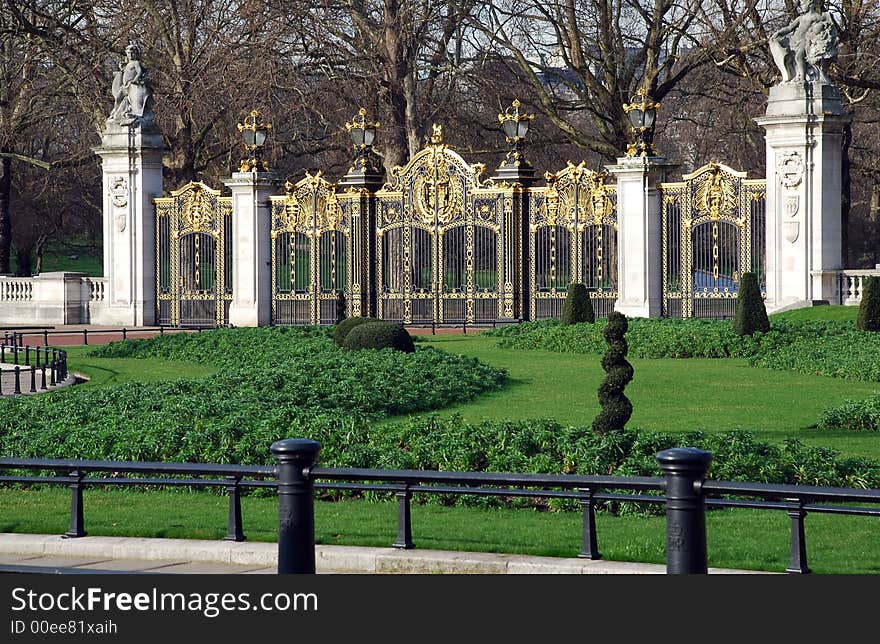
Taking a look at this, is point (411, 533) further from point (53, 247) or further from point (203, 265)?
point (53, 247)

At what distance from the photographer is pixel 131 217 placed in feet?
116

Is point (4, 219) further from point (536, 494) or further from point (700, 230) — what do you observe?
point (536, 494)

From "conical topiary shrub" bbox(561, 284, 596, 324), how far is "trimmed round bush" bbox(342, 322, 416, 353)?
5.18 metres

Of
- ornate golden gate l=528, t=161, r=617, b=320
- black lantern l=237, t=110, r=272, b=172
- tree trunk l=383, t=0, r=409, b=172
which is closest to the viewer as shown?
ornate golden gate l=528, t=161, r=617, b=320

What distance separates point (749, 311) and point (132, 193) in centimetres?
1610

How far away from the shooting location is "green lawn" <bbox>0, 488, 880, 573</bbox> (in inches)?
394

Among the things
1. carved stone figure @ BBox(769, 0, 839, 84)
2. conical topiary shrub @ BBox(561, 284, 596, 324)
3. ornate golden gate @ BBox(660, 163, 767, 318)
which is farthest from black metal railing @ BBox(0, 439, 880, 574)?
carved stone figure @ BBox(769, 0, 839, 84)

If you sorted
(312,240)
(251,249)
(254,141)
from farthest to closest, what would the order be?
(312,240), (251,249), (254,141)

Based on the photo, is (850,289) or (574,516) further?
(850,289)

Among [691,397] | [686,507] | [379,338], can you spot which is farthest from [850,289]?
[686,507]

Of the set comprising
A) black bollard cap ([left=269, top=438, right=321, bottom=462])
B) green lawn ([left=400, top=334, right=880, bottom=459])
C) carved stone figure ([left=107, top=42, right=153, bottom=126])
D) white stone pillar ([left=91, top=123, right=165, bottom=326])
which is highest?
carved stone figure ([left=107, top=42, right=153, bottom=126])

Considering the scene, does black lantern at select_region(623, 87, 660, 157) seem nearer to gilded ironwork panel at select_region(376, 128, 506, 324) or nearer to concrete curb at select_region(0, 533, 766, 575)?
gilded ironwork panel at select_region(376, 128, 506, 324)

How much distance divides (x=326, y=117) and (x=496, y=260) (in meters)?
10.9
